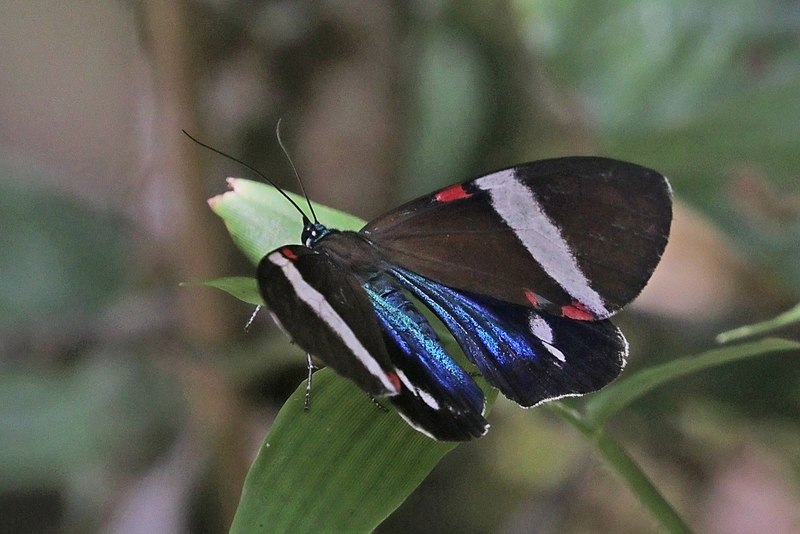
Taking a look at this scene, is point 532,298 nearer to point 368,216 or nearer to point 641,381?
point 641,381


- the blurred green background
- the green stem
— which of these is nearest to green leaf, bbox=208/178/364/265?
the green stem

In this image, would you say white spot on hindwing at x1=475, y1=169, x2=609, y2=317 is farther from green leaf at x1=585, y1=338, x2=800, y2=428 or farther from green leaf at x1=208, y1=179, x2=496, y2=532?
green leaf at x1=208, y1=179, x2=496, y2=532

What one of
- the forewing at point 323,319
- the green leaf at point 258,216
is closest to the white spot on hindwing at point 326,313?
the forewing at point 323,319

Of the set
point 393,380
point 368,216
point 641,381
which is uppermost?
point 393,380

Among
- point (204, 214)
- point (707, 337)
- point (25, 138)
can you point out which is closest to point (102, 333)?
point (204, 214)

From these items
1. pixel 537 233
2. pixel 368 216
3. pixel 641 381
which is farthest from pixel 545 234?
pixel 368 216

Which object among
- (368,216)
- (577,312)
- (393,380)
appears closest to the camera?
(393,380)

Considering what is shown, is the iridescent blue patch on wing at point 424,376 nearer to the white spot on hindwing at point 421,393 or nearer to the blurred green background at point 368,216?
the white spot on hindwing at point 421,393

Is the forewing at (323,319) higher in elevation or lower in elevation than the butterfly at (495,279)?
higher
